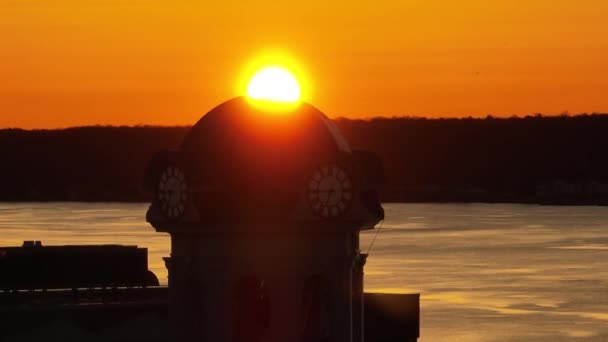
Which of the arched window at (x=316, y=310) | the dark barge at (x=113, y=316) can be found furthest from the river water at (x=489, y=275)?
the arched window at (x=316, y=310)

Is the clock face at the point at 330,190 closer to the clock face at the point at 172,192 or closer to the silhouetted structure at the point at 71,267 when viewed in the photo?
the clock face at the point at 172,192

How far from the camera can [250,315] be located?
12938mm

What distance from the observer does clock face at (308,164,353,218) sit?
13.7 metres

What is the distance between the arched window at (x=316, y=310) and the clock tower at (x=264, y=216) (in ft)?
0.04

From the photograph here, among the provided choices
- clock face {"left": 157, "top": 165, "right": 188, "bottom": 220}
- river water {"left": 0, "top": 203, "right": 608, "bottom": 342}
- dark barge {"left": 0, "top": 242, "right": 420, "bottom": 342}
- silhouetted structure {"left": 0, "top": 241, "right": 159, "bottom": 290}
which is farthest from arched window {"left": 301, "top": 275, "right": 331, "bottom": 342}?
river water {"left": 0, "top": 203, "right": 608, "bottom": 342}

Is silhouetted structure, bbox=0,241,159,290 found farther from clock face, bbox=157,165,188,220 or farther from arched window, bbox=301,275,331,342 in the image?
arched window, bbox=301,275,331,342

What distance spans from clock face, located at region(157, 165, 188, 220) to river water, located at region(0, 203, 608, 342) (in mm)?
47697

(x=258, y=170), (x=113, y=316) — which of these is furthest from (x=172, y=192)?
(x=113, y=316)

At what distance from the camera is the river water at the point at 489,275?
68312mm

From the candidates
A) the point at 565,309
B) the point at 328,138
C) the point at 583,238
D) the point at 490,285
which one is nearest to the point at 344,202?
the point at 328,138

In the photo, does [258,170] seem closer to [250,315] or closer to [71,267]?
[250,315]

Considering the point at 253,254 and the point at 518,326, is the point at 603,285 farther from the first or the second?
the point at 253,254

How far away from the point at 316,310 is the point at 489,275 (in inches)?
3637

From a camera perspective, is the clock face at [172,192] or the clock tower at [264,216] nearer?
the clock tower at [264,216]
